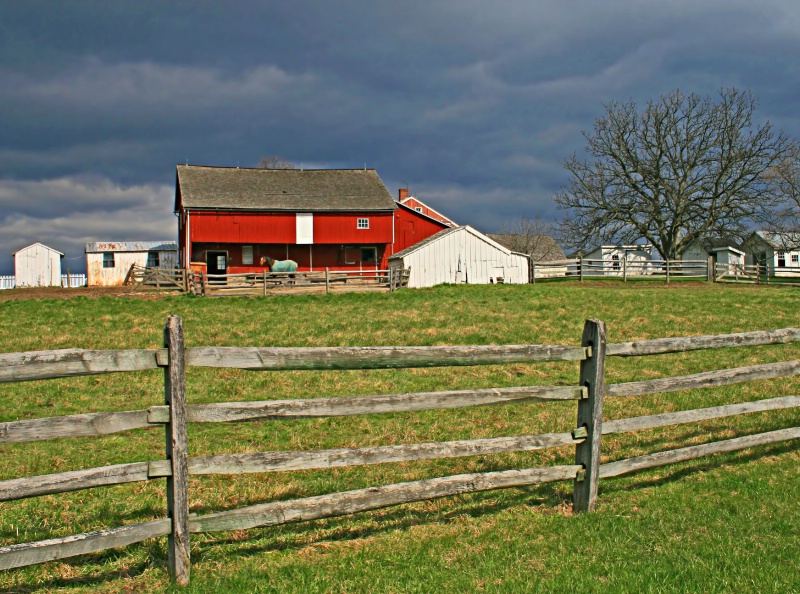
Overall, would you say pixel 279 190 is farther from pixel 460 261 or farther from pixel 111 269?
pixel 111 269

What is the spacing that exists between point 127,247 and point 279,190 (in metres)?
15.5

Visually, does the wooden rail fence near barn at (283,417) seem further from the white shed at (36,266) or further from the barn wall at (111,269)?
the white shed at (36,266)

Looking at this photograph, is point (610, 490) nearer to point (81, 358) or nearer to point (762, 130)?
point (81, 358)

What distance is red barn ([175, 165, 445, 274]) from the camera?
4362cm

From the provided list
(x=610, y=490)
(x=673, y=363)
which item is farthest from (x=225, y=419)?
(x=673, y=363)

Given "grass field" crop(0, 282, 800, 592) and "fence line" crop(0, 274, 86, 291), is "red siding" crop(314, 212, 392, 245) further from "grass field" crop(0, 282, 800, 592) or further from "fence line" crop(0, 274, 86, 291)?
"grass field" crop(0, 282, 800, 592)

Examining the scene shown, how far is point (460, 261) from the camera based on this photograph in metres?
41.3

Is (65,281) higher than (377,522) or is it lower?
higher

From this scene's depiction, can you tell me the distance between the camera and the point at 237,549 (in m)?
5.10

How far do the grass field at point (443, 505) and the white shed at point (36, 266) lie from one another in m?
45.3

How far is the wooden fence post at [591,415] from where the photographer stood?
225 inches

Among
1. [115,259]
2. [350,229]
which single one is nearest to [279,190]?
[350,229]

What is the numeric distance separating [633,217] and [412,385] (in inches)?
1701

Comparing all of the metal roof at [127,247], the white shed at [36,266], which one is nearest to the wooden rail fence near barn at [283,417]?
the metal roof at [127,247]
